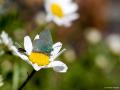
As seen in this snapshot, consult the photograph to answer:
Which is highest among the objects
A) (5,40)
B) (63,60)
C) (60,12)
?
(5,40)

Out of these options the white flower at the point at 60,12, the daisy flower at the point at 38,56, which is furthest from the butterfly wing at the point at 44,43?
the white flower at the point at 60,12

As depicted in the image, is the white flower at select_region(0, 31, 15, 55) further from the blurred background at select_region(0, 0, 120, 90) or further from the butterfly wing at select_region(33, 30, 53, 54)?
the butterfly wing at select_region(33, 30, 53, 54)

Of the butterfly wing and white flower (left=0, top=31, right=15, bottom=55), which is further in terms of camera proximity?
white flower (left=0, top=31, right=15, bottom=55)

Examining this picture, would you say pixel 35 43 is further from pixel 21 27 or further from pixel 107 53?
pixel 107 53

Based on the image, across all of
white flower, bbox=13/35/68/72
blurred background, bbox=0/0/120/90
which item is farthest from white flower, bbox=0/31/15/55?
white flower, bbox=13/35/68/72

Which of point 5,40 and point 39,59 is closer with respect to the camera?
point 39,59

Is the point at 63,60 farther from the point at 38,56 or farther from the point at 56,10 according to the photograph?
the point at 38,56

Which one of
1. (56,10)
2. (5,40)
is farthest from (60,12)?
(5,40)
